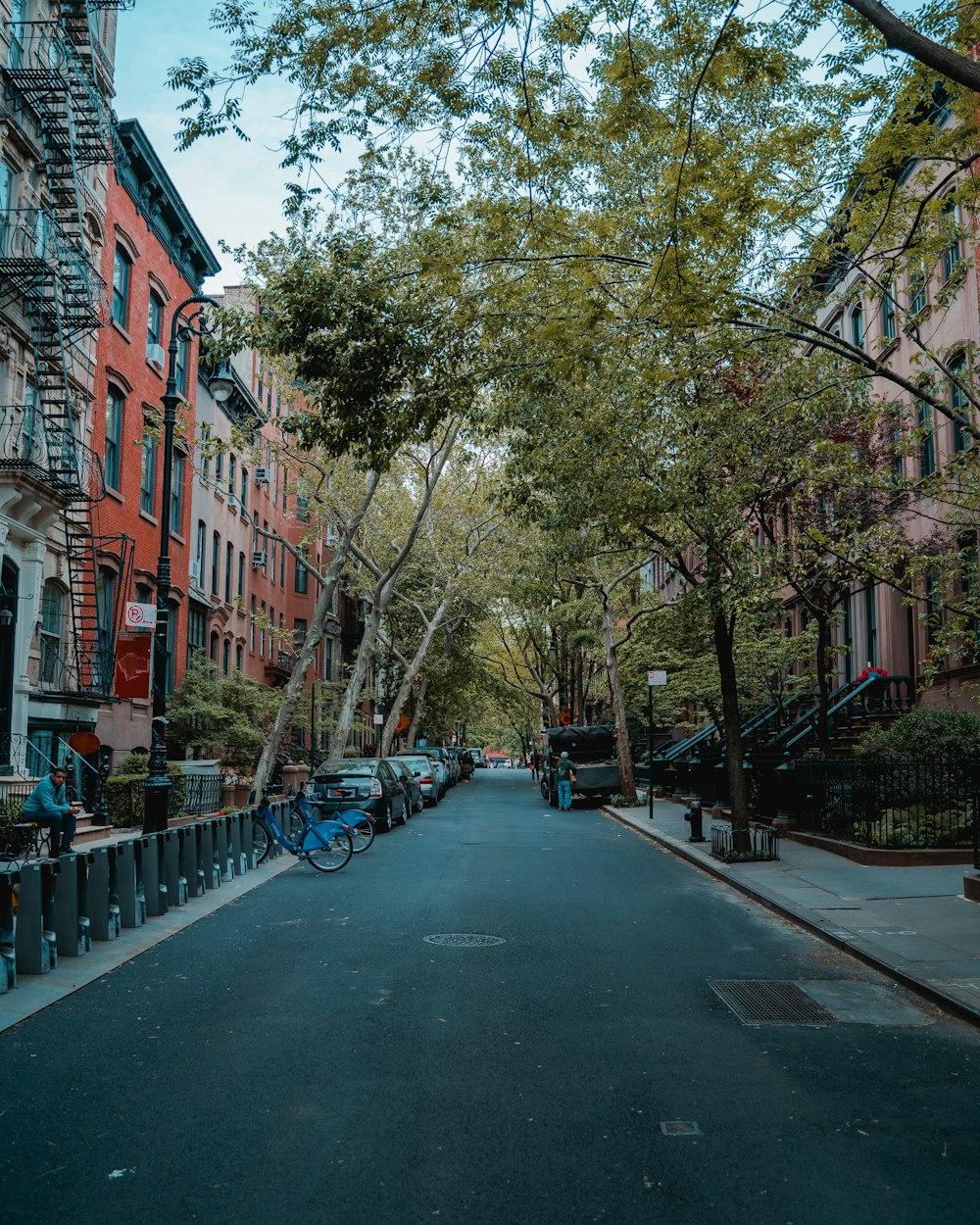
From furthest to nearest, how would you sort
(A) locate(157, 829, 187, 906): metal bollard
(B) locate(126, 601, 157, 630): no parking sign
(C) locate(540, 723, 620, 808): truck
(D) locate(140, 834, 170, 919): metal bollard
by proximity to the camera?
(C) locate(540, 723, 620, 808): truck → (B) locate(126, 601, 157, 630): no parking sign → (A) locate(157, 829, 187, 906): metal bollard → (D) locate(140, 834, 170, 919): metal bollard

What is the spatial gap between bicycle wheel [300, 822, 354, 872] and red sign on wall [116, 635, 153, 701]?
5607mm

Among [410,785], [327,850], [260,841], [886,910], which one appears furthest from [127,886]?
[410,785]

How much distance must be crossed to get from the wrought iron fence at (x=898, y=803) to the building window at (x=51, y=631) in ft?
44.8

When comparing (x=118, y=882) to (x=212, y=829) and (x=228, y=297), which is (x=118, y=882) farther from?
(x=228, y=297)

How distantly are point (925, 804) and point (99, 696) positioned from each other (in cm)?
1440

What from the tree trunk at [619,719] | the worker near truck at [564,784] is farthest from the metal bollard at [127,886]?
the tree trunk at [619,719]

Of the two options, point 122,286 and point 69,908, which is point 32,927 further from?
point 122,286

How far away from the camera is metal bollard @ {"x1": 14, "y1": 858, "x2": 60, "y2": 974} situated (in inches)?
339

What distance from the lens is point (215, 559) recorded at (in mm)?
34625

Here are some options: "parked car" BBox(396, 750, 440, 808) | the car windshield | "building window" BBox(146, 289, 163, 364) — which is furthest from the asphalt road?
"parked car" BBox(396, 750, 440, 808)

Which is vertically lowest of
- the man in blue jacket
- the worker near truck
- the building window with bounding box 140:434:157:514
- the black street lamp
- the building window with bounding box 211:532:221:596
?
the worker near truck

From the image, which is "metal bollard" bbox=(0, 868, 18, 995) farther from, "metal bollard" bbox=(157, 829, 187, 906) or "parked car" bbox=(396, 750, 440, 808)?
"parked car" bbox=(396, 750, 440, 808)

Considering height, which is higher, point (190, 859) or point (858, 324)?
point (858, 324)

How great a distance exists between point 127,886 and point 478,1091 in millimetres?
6084
